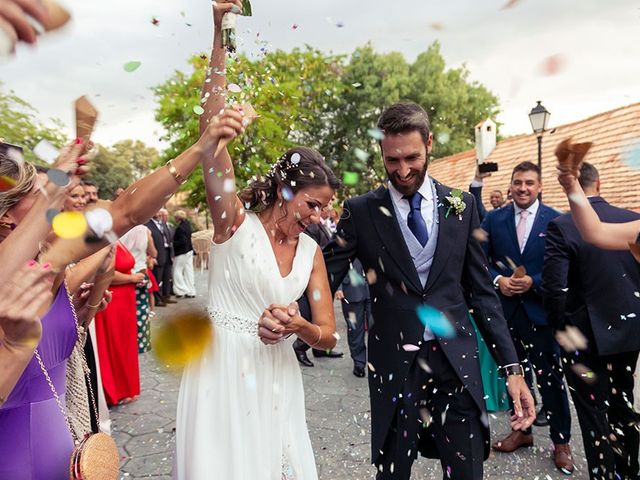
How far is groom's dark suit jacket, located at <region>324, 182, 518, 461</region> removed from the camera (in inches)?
99.8

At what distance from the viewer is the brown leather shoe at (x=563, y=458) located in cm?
391

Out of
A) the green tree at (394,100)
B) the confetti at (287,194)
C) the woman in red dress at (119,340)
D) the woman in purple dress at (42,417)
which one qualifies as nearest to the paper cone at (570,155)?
the confetti at (287,194)

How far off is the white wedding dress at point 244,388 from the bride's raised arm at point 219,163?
10 centimetres

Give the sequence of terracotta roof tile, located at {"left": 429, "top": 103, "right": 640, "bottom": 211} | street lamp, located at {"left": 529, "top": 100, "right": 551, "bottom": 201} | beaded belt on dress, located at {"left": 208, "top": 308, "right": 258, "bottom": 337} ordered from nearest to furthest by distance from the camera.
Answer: beaded belt on dress, located at {"left": 208, "top": 308, "right": 258, "bottom": 337}, street lamp, located at {"left": 529, "top": 100, "right": 551, "bottom": 201}, terracotta roof tile, located at {"left": 429, "top": 103, "right": 640, "bottom": 211}

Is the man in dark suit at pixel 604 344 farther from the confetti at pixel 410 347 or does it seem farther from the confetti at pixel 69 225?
the confetti at pixel 69 225

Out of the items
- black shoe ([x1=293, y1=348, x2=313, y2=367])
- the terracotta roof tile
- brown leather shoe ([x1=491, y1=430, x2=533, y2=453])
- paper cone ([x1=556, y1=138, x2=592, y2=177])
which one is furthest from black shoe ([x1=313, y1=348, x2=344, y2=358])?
paper cone ([x1=556, y1=138, x2=592, y2=177])

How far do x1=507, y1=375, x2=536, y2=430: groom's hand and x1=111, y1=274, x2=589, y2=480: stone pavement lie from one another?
1.65 metres

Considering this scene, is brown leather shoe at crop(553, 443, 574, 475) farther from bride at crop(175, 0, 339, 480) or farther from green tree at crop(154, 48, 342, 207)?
green tree at crop(154, 48, 342, 207)

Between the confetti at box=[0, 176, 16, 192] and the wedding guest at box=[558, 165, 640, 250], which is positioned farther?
the wedding guest at box=[558, 165, 640, 250]

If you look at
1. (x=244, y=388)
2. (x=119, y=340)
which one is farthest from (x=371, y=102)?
(x=244, y=388)

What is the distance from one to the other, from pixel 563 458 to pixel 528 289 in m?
1.38

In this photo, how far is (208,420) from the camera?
7.23 feet

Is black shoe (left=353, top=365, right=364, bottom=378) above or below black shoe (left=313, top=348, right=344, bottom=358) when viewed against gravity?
below

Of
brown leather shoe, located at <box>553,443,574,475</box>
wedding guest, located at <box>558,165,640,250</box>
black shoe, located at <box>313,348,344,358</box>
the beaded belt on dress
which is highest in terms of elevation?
wedding guest, located at <box>558,165,640,250</box>
